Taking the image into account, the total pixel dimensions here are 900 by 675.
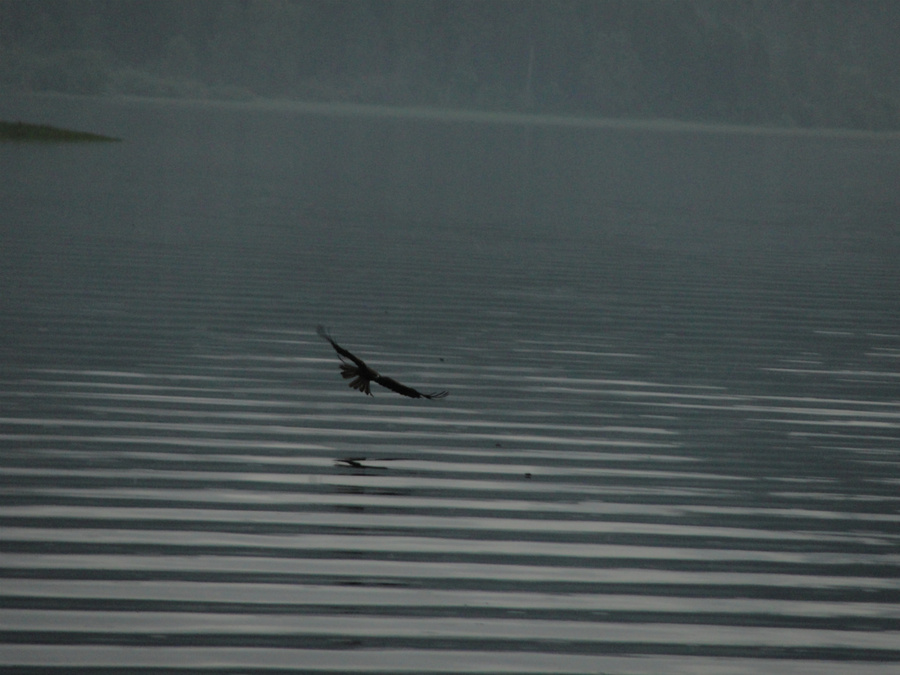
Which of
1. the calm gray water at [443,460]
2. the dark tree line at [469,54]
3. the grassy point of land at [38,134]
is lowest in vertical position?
the calm gray water at [443,460]

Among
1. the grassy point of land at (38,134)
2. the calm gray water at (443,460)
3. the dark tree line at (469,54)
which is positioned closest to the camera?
the calm gray water at (443,460)

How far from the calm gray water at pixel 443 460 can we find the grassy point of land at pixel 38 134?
82.8 feet

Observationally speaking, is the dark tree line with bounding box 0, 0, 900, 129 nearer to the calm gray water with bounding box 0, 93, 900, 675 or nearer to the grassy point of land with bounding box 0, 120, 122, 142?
the grassy point of land with bounding box 0, 120, 122, 142

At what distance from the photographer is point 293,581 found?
5176 millimetres

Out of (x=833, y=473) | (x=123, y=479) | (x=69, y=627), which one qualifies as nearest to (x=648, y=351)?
(x=833, y=473)

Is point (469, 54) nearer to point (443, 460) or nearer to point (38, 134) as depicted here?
point (38, 134)

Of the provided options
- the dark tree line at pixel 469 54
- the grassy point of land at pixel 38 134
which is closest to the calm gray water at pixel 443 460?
the grassy point of land at pixel 38 134

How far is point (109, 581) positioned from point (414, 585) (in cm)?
110

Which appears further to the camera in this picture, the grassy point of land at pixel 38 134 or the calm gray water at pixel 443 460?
the grassy point of land at pixel 38 134

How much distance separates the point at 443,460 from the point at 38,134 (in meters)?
37.5

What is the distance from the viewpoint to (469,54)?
168125 mm

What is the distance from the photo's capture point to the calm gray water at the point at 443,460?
4824mm

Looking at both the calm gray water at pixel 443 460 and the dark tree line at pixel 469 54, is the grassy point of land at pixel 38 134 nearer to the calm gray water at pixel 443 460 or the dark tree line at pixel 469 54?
the calm gray water at pixel 443 460

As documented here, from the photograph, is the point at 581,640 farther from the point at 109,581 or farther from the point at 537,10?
the point at 537,10
